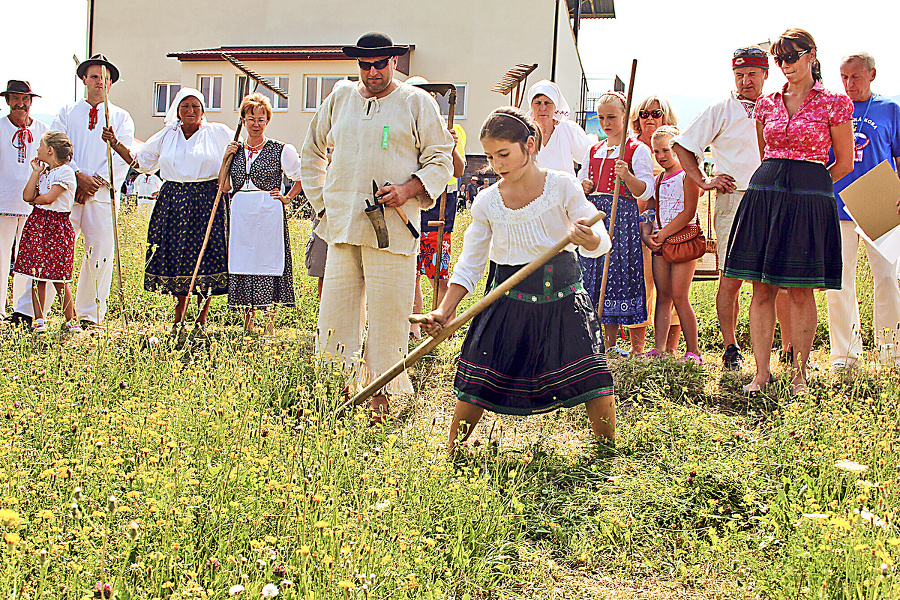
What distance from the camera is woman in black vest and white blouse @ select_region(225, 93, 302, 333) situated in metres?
6.71

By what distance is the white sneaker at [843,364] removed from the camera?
522 cm

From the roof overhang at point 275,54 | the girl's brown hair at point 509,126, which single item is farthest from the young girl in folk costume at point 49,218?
the roof overhang at point 275,54

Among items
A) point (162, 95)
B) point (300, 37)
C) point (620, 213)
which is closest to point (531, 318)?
point (620, 213)

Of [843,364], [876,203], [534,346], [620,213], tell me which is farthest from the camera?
[620,213]

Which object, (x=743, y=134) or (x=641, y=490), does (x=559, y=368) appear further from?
(x=743, y=134)

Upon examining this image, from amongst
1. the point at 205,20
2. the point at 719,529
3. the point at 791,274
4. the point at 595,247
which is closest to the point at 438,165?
the point at 595,247

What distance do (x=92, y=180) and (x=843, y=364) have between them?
5.88 m

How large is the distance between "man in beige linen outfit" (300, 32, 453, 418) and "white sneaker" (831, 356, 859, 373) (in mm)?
2780

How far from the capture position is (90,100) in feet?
23.0

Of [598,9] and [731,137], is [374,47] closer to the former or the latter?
[731,137]

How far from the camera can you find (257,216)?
6703 mm

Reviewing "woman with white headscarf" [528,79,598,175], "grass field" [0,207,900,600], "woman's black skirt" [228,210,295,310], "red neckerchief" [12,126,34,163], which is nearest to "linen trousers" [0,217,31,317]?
"red neckerchief" [12,126,34,163]

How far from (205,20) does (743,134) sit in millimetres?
26058

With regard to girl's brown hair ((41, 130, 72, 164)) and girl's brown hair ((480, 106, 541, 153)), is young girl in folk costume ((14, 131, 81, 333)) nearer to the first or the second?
girl's brown hair ((41, 130, 72, 164))
